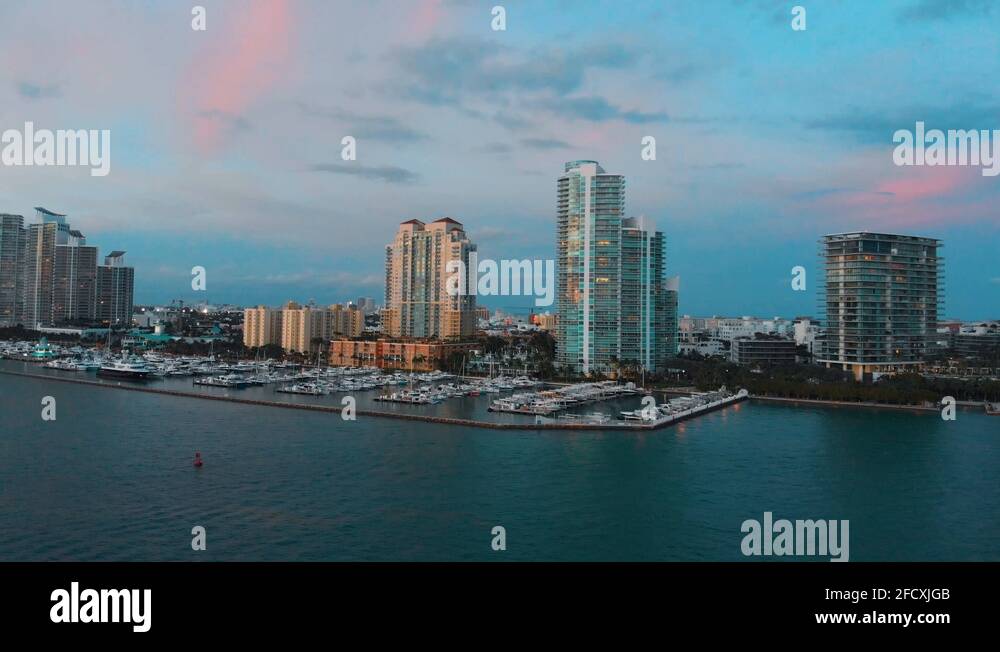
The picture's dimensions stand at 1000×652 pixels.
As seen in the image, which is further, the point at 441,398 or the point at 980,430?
the point at 441,398

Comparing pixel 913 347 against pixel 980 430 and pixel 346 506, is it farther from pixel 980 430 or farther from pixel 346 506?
pixel 346 506

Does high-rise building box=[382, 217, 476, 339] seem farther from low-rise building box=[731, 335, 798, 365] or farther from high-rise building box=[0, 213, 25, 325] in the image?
high-rise building box=[0, 213, 25, 325]
